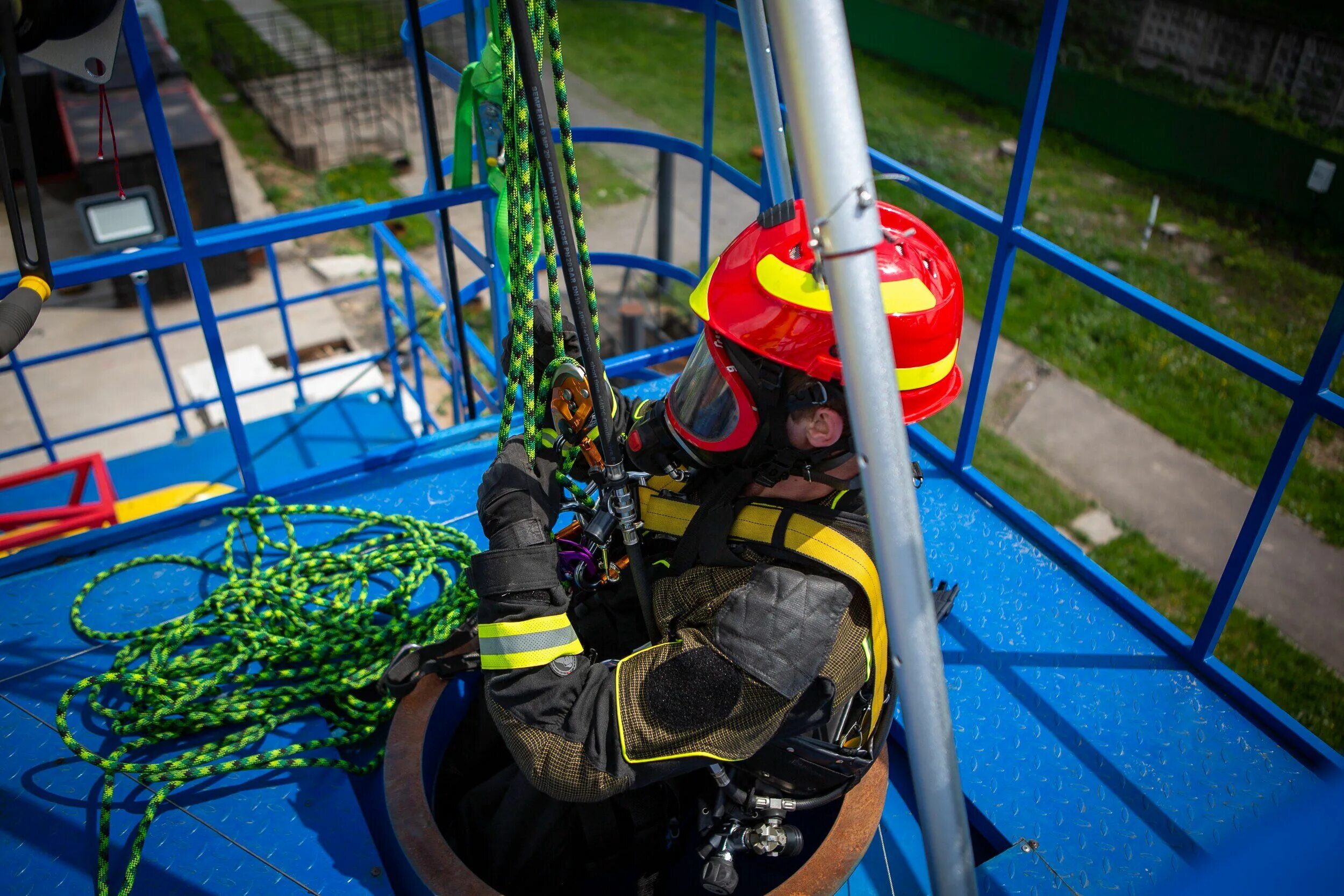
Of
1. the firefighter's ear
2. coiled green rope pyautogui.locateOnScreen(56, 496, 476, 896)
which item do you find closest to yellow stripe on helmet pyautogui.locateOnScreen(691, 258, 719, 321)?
the firefighter's ear

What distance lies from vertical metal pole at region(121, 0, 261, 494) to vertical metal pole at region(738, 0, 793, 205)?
1611 mm

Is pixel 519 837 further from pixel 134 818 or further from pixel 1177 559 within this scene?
pixel 1177 559

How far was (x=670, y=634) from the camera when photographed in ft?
7.64

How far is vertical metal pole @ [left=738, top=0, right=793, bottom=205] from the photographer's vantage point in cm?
277

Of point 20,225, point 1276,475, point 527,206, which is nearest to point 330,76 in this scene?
point 20,225

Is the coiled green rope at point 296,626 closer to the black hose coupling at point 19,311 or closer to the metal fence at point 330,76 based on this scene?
the black hose coupling at point 19,311

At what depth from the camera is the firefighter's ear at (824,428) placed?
2139 millimetres

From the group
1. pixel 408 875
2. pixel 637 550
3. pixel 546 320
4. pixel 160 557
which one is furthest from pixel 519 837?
pixel 160 557

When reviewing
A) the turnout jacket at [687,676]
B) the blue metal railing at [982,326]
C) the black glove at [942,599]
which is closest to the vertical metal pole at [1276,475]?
the blue metal railing at [982,326]

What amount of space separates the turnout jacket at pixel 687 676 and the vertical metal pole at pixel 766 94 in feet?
4.21

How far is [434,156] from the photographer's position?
3688 mm

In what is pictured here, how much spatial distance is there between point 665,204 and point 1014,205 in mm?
5320

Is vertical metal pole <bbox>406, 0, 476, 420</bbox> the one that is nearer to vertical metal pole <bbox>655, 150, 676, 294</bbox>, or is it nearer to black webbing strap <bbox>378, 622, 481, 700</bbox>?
black webbing strap <bbox>378, 622, 481, 700</bbox>

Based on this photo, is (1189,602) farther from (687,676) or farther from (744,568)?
(687,676)
